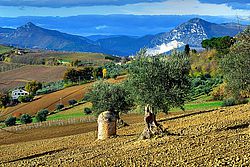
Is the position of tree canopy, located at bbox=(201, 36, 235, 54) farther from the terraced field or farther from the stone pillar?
the stone pillar

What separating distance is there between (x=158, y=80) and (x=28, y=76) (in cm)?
15346

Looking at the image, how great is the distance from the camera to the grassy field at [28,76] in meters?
167

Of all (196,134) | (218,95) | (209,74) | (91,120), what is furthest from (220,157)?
(209,74)

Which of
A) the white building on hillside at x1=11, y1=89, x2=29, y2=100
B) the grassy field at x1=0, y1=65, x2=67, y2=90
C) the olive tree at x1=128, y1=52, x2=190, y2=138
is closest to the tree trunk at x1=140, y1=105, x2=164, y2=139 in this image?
the olive tree at x1=128, y1=52, x2=190, y2=138

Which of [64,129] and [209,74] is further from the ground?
[209,74]

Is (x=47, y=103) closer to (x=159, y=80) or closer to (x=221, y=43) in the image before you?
(x=221, y=43)

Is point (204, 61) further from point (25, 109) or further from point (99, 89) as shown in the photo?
point (99, 89)

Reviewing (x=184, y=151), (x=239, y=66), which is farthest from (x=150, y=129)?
(x=239, y=66)

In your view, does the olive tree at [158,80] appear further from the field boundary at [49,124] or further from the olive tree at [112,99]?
the field boundary at [49,124]

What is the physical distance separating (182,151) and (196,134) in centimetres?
564

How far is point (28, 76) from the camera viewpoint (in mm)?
182750

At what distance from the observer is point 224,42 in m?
117

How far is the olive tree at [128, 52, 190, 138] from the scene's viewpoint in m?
35.0

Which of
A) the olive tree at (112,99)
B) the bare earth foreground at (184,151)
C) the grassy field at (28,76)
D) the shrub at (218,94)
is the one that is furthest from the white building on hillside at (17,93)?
the bare earth foreground at (184,151)
